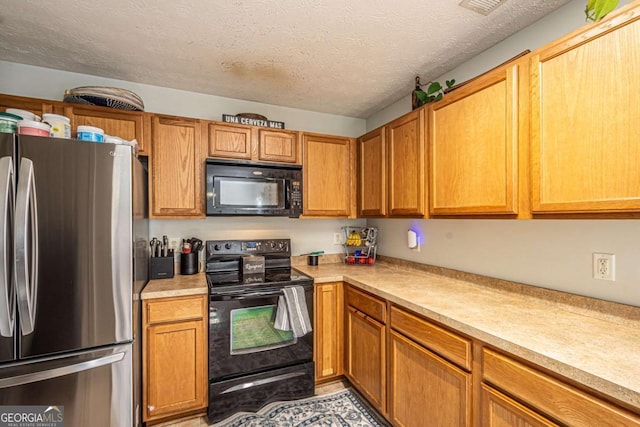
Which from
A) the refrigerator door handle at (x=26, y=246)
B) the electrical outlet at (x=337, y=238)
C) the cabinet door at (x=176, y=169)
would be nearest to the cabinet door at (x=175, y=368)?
the refrigerator door handle at (x=26, y=246)

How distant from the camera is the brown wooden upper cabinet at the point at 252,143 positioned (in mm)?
2260

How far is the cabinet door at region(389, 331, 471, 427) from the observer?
1325 millimetres

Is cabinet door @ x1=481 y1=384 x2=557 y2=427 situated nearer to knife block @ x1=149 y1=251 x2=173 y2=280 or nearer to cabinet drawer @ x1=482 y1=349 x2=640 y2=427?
cabinet drawer @ x1=482 y1=349 x2=640 y2=427

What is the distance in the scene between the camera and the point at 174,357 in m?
1.87

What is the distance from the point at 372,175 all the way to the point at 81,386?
2.29 meters

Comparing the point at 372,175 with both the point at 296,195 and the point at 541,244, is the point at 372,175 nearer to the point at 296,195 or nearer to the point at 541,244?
the point at 296,195

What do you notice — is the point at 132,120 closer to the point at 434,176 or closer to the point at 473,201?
the point at 434,176

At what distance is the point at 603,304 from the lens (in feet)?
4.34

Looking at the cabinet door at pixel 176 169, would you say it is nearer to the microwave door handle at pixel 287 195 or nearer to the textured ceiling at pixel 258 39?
the textured ceiling at pixel 258 39

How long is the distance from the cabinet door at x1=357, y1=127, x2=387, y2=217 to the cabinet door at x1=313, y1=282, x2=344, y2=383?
0.72 metres

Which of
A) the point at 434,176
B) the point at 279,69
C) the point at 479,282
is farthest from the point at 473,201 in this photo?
the point at 279,69

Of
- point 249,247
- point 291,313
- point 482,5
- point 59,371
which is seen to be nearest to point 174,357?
point 59,371

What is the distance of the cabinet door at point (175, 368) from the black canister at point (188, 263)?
52cm

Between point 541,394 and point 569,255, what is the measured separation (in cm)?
81
